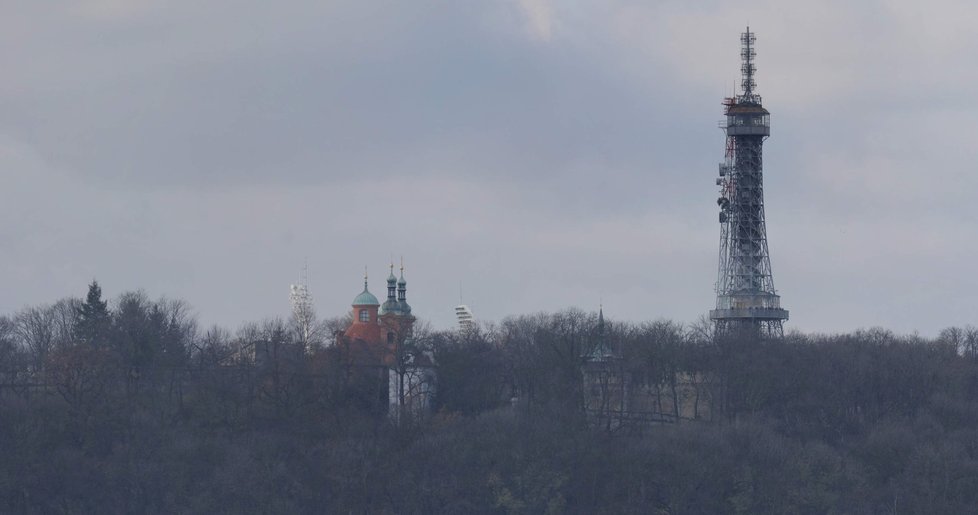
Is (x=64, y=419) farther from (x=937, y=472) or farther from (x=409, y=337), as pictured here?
(x=937, y=472)

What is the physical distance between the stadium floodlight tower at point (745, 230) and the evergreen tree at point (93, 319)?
105 ft

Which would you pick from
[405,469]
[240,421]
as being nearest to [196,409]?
[240,421]

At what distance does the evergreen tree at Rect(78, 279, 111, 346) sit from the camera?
107562 millimetres

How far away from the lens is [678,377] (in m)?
105

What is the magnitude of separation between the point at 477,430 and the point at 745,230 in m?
26.3

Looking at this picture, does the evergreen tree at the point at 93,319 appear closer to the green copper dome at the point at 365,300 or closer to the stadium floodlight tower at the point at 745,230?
the green copper dome at the point at 365,300

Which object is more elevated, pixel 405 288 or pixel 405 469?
pixel 405 288

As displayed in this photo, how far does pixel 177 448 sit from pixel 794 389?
29083 millimetres

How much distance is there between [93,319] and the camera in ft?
364

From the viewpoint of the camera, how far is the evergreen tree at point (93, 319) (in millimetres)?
107562

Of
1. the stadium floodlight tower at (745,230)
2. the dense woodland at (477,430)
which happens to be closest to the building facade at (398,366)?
the dense woodland at (477,430)

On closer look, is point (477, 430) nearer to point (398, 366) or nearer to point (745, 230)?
point (398, 366)

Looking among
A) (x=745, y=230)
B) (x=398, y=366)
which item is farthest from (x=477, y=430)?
(x=745, y=230)

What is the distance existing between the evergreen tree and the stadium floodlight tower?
3187 centimetres
